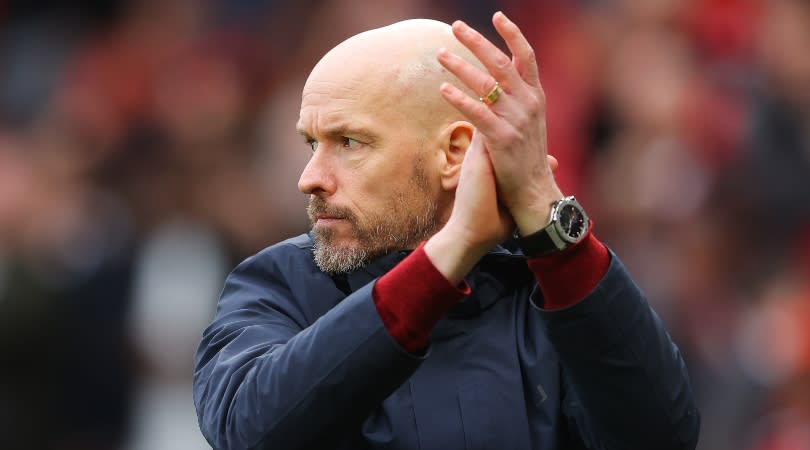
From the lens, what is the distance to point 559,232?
2.49 m

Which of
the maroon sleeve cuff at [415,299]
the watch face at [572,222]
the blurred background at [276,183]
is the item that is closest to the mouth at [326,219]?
the maroon sleeve cuff at [415,299]

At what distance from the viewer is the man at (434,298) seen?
245 centimetres

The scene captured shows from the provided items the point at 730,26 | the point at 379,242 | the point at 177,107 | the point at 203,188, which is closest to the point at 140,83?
the point at 177,107

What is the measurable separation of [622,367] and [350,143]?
683mm

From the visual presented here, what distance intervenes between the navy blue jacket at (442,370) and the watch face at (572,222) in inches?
3.4

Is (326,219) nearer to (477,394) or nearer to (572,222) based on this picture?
(477,394)

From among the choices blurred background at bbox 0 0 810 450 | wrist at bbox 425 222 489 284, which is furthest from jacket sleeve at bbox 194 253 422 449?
blurred background at bbox 0 0 810 450

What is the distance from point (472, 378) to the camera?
2.74 metres

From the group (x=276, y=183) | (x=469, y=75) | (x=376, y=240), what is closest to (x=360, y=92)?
(x=376, y=240)

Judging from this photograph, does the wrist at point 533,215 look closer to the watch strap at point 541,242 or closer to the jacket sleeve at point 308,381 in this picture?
the watch strap at point 541,242

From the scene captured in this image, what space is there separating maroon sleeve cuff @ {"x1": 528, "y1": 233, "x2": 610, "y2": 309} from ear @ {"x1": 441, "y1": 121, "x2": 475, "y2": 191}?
1.37 feet

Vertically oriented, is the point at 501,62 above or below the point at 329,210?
above

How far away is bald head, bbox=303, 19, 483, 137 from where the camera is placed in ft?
9.30

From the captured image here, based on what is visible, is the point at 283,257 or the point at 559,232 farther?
the point at 283,257
